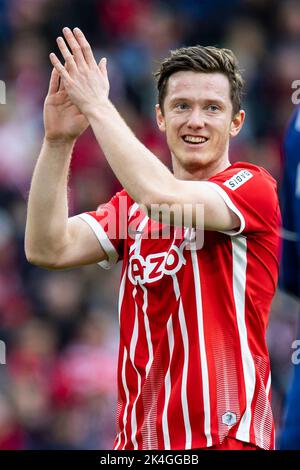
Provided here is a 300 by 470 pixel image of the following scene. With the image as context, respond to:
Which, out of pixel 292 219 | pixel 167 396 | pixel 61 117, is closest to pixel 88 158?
pixel 61 117

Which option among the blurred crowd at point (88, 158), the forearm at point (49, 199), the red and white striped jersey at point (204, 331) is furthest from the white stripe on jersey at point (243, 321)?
the blurred crowd at point (88, 158)

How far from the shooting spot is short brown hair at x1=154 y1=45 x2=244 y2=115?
4.19m

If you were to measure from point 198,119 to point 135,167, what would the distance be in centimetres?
55

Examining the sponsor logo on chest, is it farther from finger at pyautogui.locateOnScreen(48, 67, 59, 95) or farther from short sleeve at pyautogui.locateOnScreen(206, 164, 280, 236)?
finger at pyautogui.locateOnScreen(48, 67, 59, 95)

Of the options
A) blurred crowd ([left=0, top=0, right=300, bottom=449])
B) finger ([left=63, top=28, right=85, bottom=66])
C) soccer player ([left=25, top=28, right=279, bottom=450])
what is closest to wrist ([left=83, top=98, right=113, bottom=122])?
soccer player ([left=25, top=28, right=279, bottom=450])

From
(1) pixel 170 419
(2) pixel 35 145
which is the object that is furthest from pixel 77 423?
(1) pixel 170 419

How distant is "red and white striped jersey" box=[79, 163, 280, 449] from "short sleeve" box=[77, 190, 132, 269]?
0.25 meters

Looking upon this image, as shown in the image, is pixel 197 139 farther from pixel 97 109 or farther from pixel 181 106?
pixel 97 109

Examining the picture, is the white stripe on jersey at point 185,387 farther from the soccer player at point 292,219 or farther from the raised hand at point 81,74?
the raised hand at point 81,74

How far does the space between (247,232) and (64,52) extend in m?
0.99

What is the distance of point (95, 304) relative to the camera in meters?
8.89

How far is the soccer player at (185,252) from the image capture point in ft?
12.4

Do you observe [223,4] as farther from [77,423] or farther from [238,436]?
→ [238,436]

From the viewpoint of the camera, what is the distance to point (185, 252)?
394 cm
